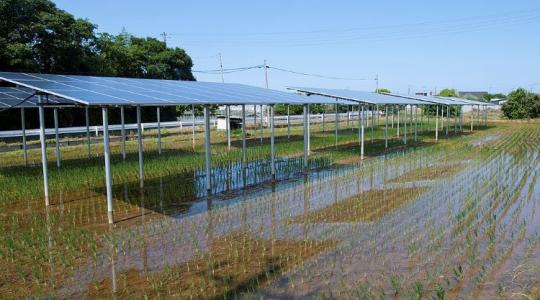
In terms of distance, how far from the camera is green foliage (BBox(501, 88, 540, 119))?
4631 cm

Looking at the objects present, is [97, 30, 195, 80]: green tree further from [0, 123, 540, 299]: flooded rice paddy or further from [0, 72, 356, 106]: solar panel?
[0, 123, 540, 299]: flooded rice paddy

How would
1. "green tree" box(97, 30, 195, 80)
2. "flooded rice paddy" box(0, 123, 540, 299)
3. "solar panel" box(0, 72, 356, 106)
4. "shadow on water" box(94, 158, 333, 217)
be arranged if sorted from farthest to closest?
"green tree" box(97, 30, 195, 80)
"shadow on water" box(94, 158, 333, 217)
"solar panel" box(0, 72, 356, 106)
"flooded rice paddy" box(0, 123, 540, 299)

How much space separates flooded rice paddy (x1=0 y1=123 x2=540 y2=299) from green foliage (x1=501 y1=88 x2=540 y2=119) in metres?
38.2

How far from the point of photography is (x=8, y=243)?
7273 millimetres

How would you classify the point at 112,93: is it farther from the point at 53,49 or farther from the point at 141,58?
the point at 141,58

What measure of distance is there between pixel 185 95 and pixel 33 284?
581cm

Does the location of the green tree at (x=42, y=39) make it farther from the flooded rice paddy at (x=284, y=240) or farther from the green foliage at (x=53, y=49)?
the flooded rice paddy at (x=284, y=240)

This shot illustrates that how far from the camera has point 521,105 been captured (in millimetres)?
46312

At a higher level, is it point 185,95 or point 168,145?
point 185,95

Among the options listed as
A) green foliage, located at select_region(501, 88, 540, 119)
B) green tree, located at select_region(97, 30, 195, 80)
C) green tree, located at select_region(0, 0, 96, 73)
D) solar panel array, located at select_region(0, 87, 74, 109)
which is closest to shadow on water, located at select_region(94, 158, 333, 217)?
solar panel array, located at select_region(0, 87, 74, 109)

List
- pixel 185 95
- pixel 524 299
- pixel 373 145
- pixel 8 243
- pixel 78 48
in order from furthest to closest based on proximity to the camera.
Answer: pixel 78 48, pixel 373 145, pixel 185 95, pixel 8 243, pixel 524 299

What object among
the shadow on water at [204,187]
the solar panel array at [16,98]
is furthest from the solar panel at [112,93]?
the solar panel array at [16,98]

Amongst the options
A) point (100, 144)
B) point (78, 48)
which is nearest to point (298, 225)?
point (100, 144)

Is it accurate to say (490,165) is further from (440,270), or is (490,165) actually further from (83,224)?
(83,224)
